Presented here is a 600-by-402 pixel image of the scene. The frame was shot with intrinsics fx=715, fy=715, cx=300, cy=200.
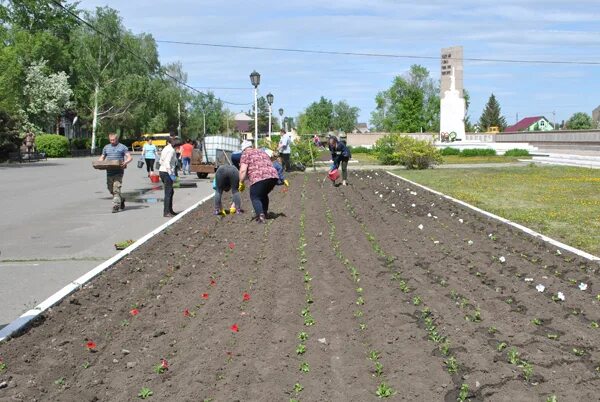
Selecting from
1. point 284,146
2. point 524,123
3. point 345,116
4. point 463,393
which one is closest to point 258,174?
point 463,393

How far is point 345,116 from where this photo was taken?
145m

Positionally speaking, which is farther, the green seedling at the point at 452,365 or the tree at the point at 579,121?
the tree at the point at 579,121

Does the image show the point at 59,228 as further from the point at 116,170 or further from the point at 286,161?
the point at 286,161

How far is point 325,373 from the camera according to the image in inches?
187

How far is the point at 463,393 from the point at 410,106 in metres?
92.7

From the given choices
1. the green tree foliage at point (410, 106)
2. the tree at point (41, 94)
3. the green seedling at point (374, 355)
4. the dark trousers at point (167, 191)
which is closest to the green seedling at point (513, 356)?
the green seedling at point (374, 355)

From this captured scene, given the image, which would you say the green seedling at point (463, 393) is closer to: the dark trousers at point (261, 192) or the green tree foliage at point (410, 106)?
the dark trousers at point (261, 192)

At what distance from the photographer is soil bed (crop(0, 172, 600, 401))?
458 centimetres

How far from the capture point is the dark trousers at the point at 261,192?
40.5 ft

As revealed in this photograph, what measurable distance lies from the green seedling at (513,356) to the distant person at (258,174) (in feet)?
25.0

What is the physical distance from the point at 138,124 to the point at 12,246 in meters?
62.5

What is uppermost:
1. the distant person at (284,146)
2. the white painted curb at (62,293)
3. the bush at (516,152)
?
the distant person at (284,146)

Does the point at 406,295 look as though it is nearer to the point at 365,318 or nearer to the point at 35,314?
the point at 365,318

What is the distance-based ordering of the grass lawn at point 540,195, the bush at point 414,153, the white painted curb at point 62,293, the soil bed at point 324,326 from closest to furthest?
the soil bed at point 324,326 < the white painted curb at point 62,293 < the grass lawn at point 540,195 < the bush at point 414,153
